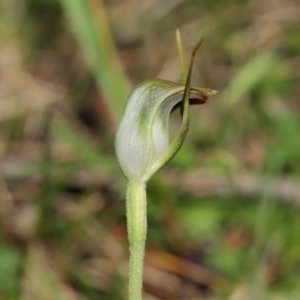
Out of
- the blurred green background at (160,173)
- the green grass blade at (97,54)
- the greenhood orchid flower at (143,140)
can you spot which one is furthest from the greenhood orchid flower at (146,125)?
the green grass blade at (97,54)

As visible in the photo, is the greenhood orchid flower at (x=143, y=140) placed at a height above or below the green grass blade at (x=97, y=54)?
below

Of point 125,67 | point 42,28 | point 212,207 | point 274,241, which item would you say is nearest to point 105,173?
point 212,207

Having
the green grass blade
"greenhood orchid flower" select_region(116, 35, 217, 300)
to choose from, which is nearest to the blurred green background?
the green grass blade

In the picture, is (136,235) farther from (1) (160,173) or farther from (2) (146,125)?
(1) (160,173)

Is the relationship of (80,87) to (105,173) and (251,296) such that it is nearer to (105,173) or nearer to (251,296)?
(105,173)

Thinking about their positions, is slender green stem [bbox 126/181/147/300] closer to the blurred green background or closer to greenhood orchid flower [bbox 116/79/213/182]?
greenhood orchid flower [bbox 116/79/213/182]

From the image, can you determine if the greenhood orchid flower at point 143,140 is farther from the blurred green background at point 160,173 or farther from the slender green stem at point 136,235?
the blurred green background at point 160,173
